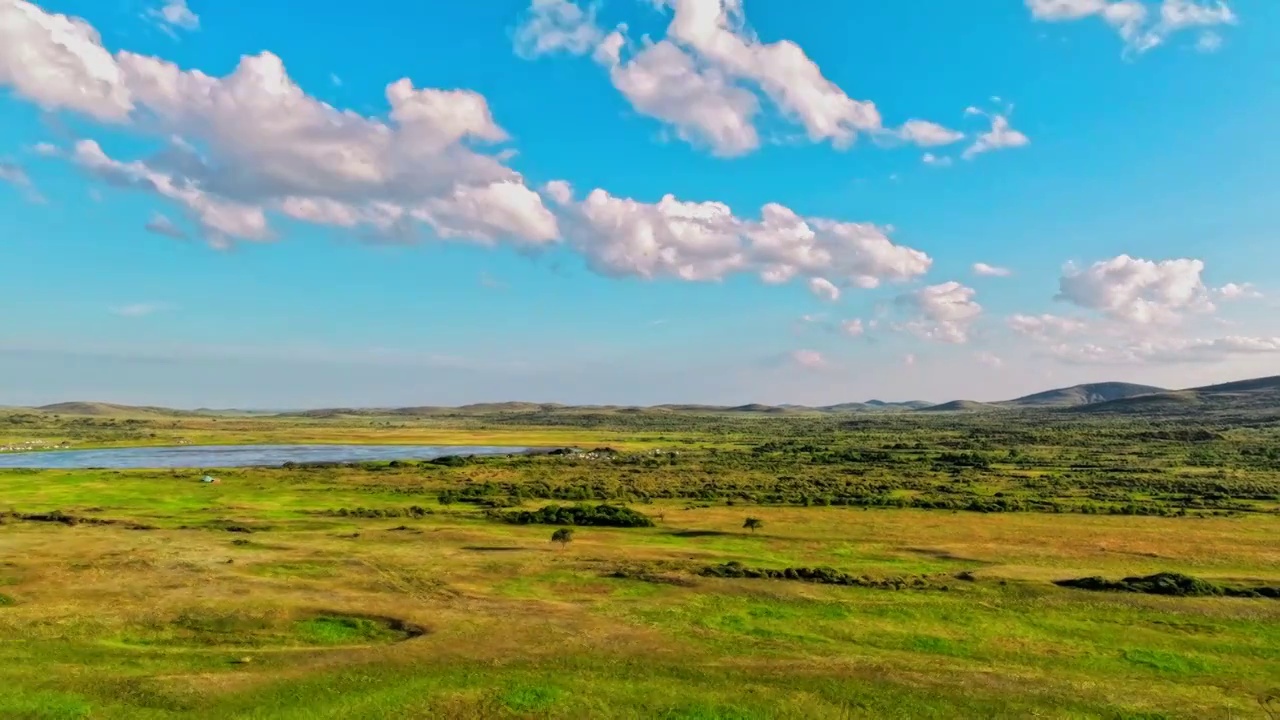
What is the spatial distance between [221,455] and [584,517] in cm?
10194

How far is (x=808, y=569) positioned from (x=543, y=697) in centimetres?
1919

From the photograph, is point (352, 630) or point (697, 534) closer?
point (352, 630)

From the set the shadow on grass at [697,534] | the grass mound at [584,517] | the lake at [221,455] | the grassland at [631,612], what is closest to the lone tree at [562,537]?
the grassland at [631,612]

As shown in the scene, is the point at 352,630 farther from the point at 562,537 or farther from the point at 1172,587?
the point at 1172,587

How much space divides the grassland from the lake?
159 feet

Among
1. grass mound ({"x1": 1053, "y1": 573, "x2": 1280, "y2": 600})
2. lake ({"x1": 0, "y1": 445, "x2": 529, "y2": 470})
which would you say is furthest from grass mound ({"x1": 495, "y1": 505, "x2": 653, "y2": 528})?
lake ({"x1": 0, "y1": 445, "x2": 529, "y2": 470})

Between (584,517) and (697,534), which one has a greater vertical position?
(584,517)

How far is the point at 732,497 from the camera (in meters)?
72.2

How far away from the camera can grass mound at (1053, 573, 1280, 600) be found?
33.5 meters

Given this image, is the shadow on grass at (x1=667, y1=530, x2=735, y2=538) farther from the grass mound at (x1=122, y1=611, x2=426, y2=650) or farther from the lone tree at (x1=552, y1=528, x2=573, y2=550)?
the grass mound at (x1=122, y1=611, x2=426, y2=650)

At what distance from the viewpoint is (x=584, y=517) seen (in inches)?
2195

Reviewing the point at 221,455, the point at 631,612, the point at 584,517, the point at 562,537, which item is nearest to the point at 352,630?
the point at 631,612

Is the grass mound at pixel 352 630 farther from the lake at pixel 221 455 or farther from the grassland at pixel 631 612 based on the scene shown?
the lake at pixel 221 455

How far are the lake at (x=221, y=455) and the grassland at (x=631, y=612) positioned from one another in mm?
48383
